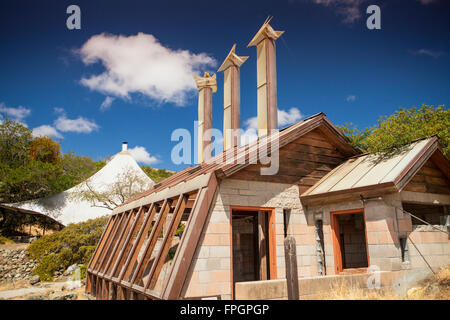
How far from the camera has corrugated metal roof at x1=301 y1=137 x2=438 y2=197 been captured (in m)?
7.92

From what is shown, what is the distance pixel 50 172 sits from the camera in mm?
30672

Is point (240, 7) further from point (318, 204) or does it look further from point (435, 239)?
point (435, 239)

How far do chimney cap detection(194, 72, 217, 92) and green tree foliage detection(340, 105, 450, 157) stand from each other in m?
7.35

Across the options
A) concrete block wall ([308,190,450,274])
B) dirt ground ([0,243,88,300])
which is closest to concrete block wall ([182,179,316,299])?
concrete block wall ([308,190,450,274])

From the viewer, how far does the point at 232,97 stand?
1582 centimetres

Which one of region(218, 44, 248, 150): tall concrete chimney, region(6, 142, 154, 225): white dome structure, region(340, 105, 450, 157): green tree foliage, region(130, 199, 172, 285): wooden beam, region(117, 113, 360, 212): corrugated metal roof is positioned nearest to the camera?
region(130, 199, 172, 285): wooden beam

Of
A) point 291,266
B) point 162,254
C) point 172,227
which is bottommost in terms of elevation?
point 291,266

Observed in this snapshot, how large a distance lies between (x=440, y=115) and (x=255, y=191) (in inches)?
351

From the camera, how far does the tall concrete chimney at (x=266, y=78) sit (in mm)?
13695

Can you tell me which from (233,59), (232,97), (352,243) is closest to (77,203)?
(232,97)

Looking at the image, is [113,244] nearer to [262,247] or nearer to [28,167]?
[262,247]

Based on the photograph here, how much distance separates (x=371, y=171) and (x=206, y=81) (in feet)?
37.0

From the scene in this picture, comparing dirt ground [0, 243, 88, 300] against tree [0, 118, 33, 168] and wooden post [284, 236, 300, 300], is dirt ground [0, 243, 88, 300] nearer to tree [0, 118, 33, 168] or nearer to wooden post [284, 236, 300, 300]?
wooden post [284, 236, 300, 300]
